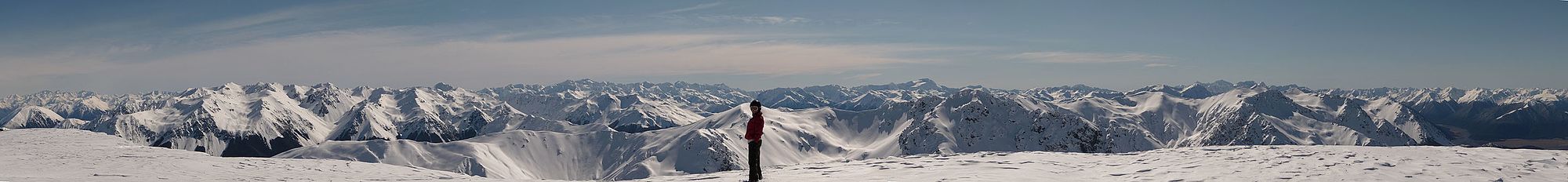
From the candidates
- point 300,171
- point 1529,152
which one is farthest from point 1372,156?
point 300,171

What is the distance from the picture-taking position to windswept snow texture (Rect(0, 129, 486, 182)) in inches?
934

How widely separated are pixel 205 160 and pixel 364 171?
359 inches

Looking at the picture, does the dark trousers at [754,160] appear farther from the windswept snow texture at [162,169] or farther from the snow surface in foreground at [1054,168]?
the windswept snow texture at [162,169]

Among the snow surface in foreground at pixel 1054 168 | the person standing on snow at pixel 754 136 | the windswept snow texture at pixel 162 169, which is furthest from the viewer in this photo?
the windswept snow texture at pixel 162 169

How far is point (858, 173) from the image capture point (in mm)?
21641

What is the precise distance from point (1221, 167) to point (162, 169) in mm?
32232

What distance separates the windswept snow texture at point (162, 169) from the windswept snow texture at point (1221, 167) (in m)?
11.4

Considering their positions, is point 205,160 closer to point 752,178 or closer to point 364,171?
point 364,171

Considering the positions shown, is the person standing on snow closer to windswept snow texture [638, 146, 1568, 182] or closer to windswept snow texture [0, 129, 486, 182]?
windswept snow texture [638, 146, 1568, 182]

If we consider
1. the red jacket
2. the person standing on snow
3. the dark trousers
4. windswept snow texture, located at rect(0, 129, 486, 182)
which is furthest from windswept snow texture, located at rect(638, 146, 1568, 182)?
windswept snow texture, located at rect(0, 129, 486, 182)

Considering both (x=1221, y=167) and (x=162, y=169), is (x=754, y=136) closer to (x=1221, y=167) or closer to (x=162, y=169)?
(x=1221, y=167)

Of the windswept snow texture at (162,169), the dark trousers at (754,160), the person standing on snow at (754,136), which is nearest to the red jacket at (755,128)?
the person standing on snow at (754,136)

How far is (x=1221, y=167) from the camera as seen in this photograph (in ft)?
65.1

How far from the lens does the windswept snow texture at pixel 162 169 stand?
77.9 ft
